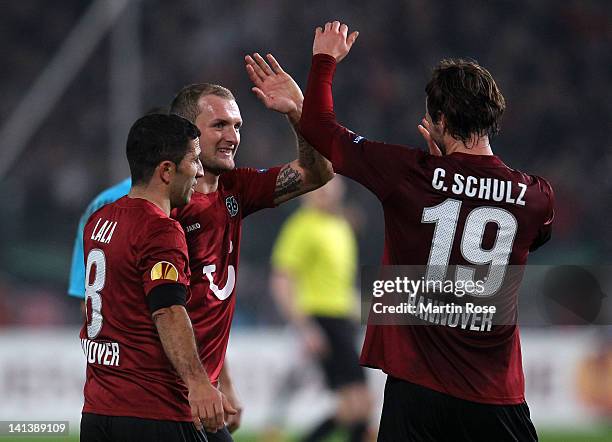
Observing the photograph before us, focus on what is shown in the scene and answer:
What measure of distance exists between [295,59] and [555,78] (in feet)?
11.4

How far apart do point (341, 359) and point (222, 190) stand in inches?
166

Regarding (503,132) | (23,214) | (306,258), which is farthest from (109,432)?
(503,132)

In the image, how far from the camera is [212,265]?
4.59 metres

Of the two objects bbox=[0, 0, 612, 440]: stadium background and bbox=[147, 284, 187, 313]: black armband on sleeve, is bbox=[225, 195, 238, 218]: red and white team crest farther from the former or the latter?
bbox=[0, 0, 612, 440]: stadium background

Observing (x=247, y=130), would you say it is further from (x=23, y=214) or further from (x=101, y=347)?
(x=101, y=347)

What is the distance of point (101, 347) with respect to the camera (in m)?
3.99

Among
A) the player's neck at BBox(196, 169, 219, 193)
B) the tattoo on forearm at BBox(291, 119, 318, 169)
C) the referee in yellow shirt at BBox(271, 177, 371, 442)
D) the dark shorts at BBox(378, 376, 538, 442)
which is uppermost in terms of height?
the referee in yellow shirt at BBox(271, 177, 371, 442)

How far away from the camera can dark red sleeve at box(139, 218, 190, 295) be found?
150 inches

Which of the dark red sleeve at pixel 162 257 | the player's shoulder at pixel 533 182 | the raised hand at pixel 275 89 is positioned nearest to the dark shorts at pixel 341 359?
the raised hand at pixel 275 89

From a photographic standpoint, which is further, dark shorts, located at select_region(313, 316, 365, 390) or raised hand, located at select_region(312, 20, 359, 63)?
dark shorts, located at select_region(313, 316, 365, 390)

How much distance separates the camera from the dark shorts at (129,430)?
3.92m

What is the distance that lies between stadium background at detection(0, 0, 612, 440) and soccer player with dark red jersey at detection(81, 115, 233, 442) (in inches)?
241

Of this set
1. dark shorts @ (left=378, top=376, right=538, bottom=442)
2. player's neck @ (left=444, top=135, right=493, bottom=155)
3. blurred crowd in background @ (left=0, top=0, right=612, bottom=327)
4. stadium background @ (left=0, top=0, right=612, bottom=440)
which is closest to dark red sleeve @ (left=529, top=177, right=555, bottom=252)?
player's neck @ (left=444, top=135, right=493, bottom=155)

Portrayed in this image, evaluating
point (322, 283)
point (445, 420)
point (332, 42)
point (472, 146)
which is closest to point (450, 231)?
point (472, 146)
